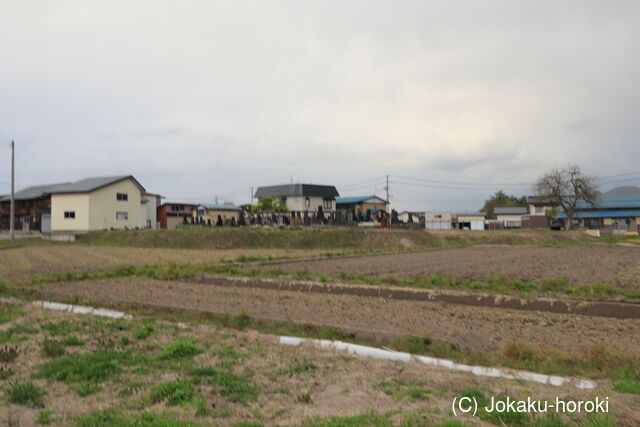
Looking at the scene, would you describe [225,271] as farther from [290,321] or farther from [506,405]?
[506,405]

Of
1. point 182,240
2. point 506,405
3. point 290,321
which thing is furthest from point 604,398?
point 182,240

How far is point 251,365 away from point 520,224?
69982 millimetres

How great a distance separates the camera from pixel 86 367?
18.4ft

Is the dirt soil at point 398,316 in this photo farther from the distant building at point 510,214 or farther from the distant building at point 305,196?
the distant building at point 510,214

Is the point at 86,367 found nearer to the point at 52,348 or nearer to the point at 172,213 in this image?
the point at 52,348

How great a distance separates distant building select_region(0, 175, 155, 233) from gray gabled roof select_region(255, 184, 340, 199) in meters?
18.3

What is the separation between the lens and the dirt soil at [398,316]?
706cm

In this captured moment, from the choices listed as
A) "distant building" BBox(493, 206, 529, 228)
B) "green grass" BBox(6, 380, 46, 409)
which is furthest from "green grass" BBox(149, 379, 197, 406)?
"distant building" BBox(493, 206, 529, 228)

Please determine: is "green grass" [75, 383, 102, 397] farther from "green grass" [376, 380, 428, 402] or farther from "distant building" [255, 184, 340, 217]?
"distant building" [255, 184, 340, 217]

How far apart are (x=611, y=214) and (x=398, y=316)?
72.3m

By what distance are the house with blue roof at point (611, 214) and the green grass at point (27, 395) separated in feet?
238

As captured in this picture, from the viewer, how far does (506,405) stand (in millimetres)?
4176

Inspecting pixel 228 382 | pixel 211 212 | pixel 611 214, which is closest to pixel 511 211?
pixel 611 214

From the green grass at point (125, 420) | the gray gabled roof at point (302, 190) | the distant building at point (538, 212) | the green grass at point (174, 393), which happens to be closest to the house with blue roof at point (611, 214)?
the distant building at point (538, 212)
